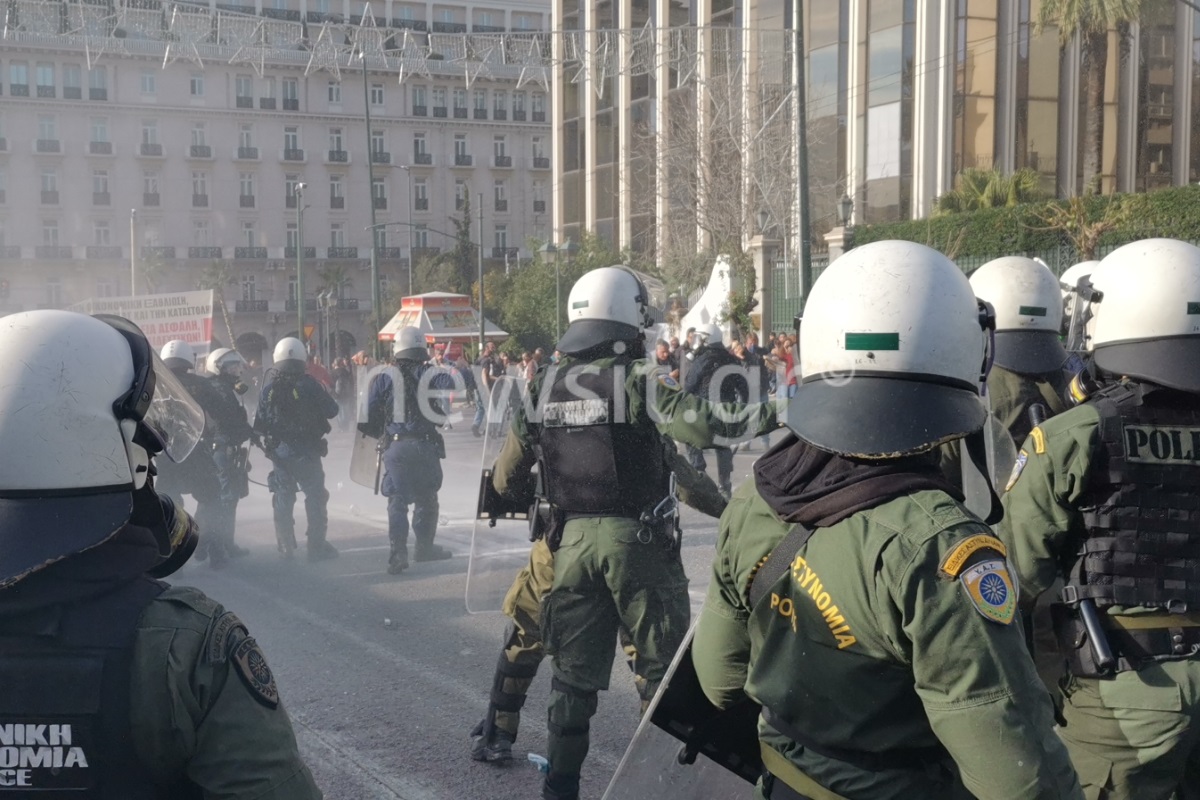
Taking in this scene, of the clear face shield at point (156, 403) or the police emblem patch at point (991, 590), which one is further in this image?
the clear face shield at point (156, 403)

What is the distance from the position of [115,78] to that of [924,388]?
27747 millimetres

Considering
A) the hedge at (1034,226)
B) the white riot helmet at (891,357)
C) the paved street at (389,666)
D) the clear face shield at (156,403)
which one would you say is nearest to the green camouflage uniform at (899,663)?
the white riot helmet at (891,357)

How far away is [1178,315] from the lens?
8.87 feet

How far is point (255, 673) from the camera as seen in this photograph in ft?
5.55

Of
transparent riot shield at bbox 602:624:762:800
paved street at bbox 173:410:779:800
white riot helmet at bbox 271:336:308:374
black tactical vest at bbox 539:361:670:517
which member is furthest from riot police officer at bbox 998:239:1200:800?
white riot helmet at bbox 271:336:308:374

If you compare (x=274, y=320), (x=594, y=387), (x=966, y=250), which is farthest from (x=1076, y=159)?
(x=274, y=320)

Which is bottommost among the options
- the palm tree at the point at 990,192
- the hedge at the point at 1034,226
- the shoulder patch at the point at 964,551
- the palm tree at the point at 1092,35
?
the shoulder patch at the point at 964,551

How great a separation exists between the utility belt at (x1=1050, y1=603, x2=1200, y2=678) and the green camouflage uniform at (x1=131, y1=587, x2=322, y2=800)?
1694 mm

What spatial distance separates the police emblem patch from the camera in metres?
1.63

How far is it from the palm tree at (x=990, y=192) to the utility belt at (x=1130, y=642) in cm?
2077

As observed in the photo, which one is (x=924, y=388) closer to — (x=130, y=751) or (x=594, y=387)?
(x=130, y=751)

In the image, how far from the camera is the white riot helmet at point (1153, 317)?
2650mm

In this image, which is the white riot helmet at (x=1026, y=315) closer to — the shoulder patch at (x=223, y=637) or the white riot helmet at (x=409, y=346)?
the shoulder patch at (x=223, y=637)

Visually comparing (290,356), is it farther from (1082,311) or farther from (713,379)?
(1082,311)
